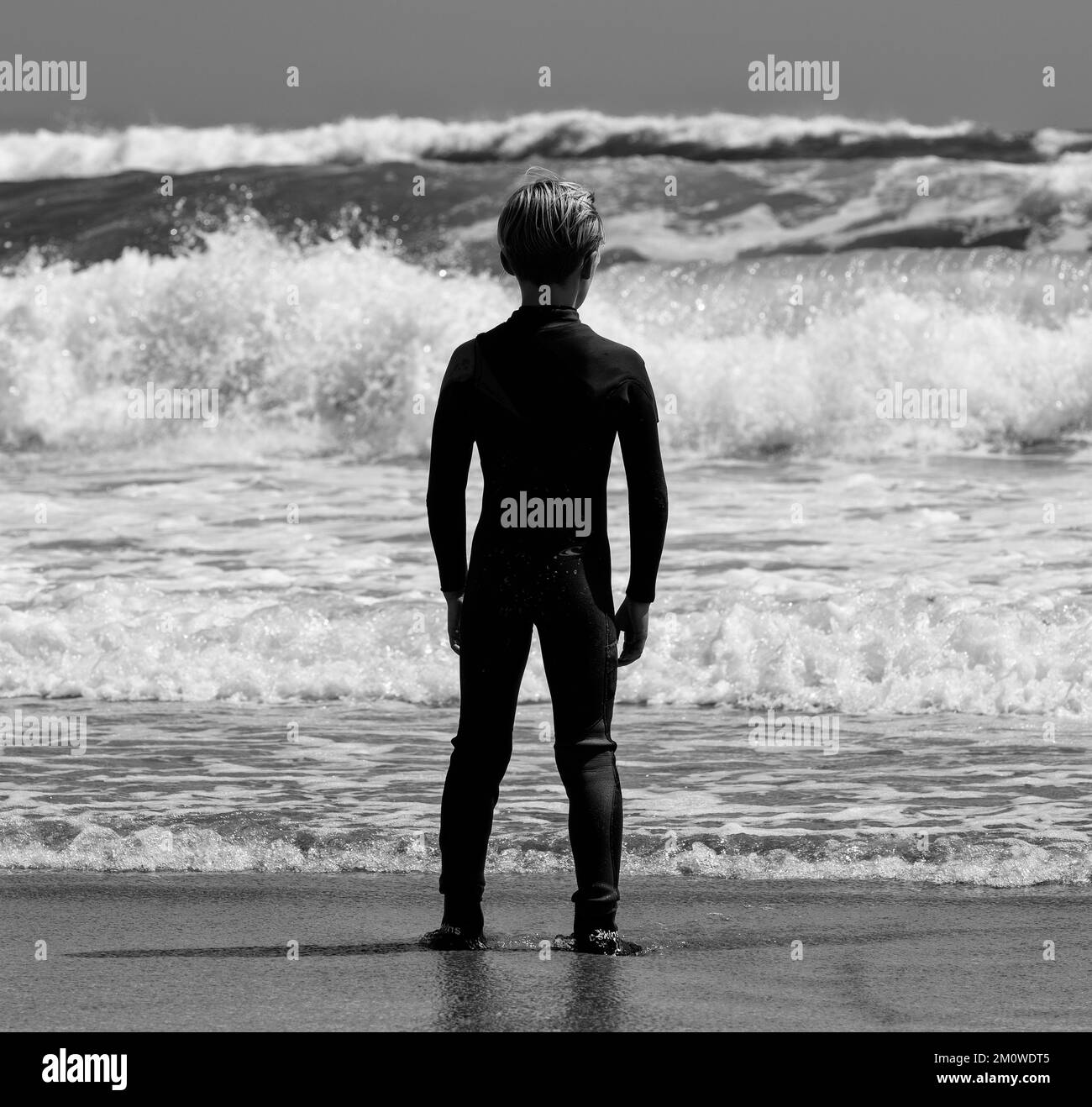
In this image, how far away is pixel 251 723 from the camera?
6.71m

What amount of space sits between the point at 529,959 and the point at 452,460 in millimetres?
1036

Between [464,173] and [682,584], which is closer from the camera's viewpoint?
[682,584]

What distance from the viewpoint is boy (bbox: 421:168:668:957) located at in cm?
347

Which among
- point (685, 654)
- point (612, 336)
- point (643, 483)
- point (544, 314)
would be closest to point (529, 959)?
point (643, 483)

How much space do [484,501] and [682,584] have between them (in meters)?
5.11

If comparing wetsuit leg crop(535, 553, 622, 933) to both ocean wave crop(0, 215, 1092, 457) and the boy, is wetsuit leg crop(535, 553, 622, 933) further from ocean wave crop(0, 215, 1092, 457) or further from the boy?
ocean wave crop(0, 215, 1092, 457)

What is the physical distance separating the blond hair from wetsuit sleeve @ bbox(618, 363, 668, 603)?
27 cm

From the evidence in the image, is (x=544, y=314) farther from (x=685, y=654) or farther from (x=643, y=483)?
(x=685, y=654)

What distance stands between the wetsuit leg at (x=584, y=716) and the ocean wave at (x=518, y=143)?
78.9 ft

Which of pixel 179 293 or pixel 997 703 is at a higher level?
pixel 179 293

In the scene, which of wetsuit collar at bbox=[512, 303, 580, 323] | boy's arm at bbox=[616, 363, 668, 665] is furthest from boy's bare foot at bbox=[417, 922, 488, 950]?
wetsuit collar at bbox=[512, 303, 580, 323]

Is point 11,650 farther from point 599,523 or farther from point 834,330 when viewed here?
point 834,330

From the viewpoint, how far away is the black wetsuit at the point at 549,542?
11.4ft

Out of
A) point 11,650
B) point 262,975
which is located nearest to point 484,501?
point 262,975
